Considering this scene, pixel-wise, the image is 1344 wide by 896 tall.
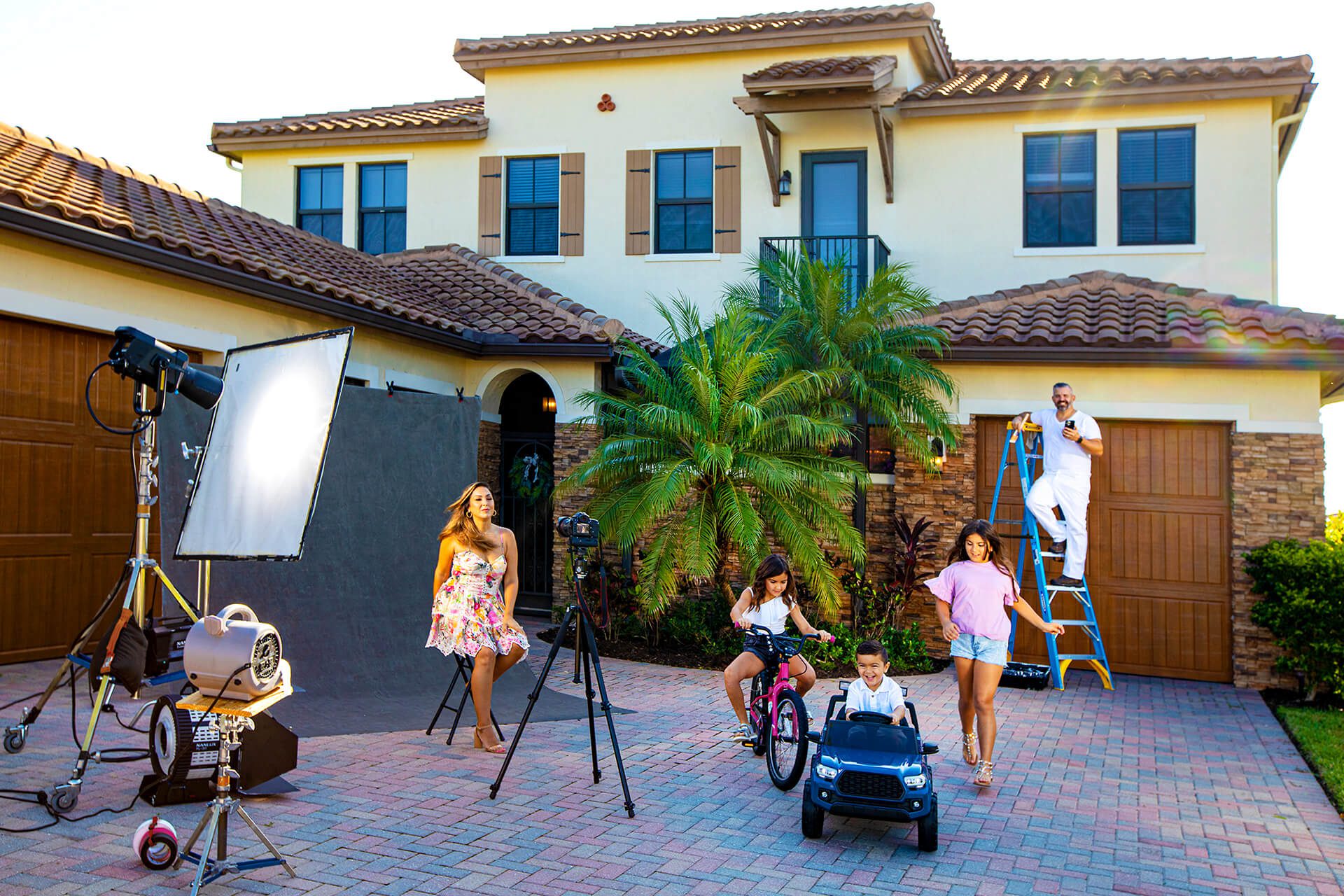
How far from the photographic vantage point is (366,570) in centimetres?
968

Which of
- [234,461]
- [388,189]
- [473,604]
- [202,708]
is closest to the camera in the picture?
[202,708]

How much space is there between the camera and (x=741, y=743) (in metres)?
8.09

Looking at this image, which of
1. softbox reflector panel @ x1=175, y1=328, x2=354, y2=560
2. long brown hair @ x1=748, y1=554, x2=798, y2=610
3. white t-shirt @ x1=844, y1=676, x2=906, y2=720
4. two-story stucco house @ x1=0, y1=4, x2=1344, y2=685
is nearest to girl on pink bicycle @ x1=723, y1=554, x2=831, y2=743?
→ long brown hair @ x1=748, y1=554, x2=798, y2=610

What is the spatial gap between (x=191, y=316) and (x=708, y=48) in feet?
30.0

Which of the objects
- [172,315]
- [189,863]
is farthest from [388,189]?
[189,863]

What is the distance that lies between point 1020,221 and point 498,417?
25.7ft

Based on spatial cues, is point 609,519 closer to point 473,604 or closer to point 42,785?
Result: point 473,604

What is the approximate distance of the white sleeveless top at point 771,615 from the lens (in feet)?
24.8

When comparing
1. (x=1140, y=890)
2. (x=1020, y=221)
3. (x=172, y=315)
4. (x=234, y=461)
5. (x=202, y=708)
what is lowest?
(x=1140, y=890)

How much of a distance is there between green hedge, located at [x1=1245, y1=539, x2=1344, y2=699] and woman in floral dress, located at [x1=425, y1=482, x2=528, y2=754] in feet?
24.9

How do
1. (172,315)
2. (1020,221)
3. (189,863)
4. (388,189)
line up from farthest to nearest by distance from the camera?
(388,189) → (1020,221) → (172,315) → (189,863)

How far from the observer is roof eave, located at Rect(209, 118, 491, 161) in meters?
17.1

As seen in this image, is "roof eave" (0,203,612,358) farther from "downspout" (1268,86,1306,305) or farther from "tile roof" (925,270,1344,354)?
"downspout" (1268,86,1306,305)

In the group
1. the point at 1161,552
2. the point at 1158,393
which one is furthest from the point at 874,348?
the point at 1161,552
